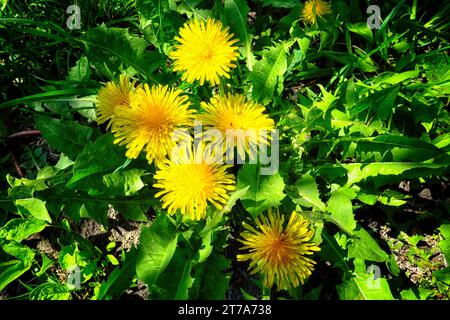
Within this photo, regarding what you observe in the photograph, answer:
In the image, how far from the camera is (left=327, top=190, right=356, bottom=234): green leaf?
1503 mm

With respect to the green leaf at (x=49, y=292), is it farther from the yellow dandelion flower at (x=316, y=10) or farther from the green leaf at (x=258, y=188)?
the yellow dandelion flower at (x=316, y=10)

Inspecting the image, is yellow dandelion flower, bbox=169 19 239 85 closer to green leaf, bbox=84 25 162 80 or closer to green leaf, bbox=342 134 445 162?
green leaf, bbox=84 25 162 80

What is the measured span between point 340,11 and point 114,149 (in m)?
1.28

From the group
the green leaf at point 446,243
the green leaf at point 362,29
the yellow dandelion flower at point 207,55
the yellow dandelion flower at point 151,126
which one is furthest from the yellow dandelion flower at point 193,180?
the green leaf at point 362,29

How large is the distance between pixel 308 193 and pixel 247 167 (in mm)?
277

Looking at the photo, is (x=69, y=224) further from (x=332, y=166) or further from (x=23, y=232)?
(x=332, y=166)

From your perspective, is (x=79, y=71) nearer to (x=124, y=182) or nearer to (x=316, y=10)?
(x=124, y=182)

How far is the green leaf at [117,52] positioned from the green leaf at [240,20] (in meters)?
0.37

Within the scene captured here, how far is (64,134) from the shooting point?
5.59ft

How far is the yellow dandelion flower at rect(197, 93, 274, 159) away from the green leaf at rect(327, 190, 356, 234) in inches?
14.5

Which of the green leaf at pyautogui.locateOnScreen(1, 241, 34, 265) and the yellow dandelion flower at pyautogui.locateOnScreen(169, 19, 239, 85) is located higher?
the yellow dandelion flower at pyautogui.locateOnScreen(169, 19, 239, 85)

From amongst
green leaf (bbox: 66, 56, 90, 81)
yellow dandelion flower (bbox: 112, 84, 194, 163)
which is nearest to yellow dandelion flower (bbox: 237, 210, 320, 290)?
yellow dandelion flower (bbox: 112, 84, 194, 163)

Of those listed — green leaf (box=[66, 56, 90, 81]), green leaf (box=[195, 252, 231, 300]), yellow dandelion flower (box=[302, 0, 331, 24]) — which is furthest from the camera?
green leaf (box=[66, 56, 90, 81])
